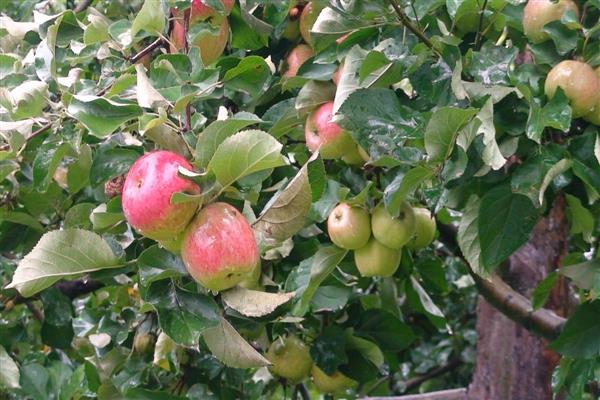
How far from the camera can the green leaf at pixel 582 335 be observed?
136 centimetres

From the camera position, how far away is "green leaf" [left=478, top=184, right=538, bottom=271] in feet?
3.73

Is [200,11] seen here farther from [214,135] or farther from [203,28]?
[214,135]

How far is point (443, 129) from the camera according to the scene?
38.1 inches

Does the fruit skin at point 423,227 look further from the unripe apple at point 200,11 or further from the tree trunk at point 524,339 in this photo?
the tree trunk at point 524,339

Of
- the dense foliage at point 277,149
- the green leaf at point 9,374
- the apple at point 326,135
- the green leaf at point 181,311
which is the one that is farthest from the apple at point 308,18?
the green leaf at point 9,374

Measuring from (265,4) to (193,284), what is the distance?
0.55 m

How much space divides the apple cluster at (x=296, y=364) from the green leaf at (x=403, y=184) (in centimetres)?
62

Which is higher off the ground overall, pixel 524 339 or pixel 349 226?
pixel 349 226

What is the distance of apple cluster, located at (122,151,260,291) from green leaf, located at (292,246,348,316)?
0.35 meters

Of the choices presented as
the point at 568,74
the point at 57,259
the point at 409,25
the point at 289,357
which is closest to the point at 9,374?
the point at 289,357

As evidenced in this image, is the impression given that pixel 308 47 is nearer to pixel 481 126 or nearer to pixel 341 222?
pixel 341 222

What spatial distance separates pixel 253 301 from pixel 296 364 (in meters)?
0.72

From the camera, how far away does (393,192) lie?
1074 mm

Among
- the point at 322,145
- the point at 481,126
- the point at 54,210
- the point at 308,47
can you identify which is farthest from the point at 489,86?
the point at 54,210
